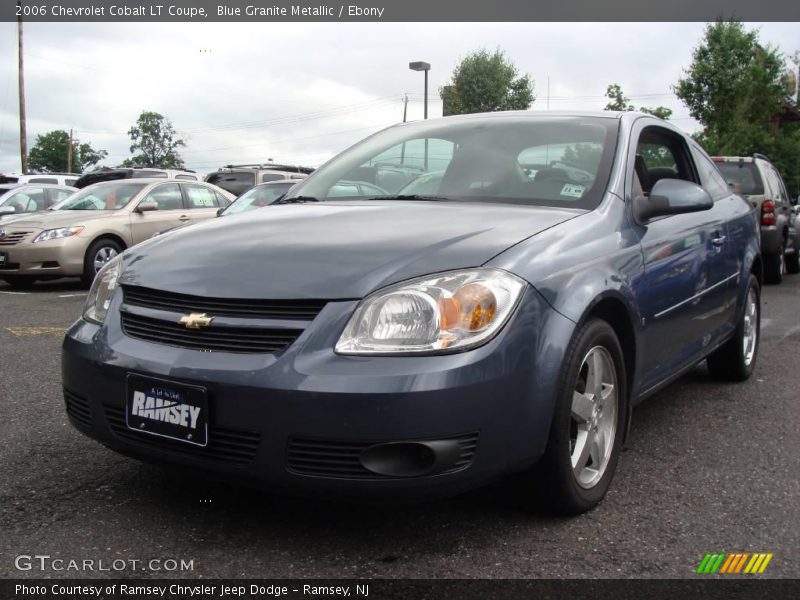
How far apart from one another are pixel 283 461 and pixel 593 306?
1.15 m

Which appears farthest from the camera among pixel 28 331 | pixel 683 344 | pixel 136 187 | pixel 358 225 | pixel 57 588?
pixel 136 187

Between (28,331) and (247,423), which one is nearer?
(247,423)

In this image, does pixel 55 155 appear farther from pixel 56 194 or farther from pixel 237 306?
pixel 237 306

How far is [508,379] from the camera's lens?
7.76 feet

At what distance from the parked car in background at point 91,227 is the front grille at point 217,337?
6978mm

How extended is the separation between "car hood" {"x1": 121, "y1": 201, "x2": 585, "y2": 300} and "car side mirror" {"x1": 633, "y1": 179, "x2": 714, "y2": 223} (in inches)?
16.6

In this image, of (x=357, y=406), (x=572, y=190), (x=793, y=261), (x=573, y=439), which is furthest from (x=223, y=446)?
(x=793, y=261)

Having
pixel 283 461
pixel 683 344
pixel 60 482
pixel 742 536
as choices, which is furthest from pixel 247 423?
pixel 683 344

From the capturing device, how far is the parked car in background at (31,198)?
42.9 ft

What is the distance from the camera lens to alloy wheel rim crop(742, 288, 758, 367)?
4.95 m

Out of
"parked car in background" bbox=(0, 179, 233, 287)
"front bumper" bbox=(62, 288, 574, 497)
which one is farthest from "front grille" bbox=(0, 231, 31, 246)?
"front bumper" bbox=(62, 288, 574, 497)

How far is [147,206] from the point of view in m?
11.1

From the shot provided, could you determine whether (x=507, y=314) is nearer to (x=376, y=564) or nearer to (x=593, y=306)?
(x=593, y=306)

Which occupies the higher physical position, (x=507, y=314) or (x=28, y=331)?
(x=507, y=314)
